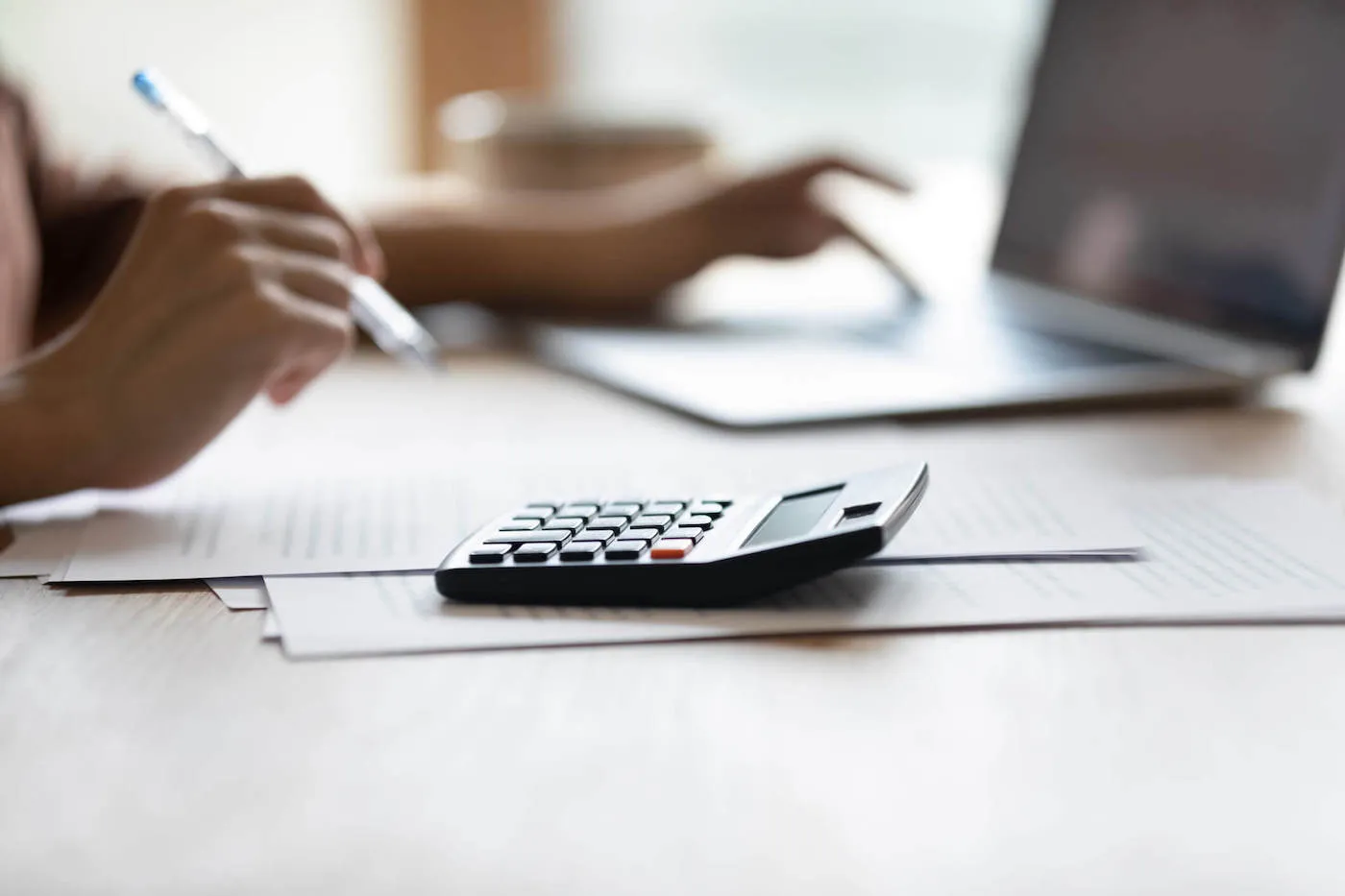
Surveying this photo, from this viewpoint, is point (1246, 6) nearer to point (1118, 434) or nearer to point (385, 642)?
point (1118, 434)

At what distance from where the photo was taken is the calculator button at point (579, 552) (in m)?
0.48

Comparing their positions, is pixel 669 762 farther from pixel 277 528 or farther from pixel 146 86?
pixel 146 86

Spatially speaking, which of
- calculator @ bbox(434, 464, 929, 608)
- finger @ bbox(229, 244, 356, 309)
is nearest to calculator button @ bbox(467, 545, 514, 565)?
calculator @ bbox(434, 464, 929, 608)

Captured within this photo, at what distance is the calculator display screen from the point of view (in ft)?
1.60

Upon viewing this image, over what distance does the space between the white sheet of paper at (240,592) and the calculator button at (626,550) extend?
0.37 ft

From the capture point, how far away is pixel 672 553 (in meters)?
0.48

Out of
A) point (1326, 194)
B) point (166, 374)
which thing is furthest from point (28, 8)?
point (1326, 194)

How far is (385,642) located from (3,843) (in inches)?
5.5

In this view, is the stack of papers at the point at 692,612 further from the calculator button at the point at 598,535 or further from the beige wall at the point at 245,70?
the beige wall at the point at 245,70

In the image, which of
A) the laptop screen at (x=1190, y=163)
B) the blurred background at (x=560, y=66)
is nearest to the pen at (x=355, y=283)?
the laptop screen at (x=1190, y=163)

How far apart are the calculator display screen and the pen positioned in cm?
27

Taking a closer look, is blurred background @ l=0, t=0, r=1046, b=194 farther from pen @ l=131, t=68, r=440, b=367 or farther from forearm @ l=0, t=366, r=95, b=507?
forearm @ l=0, t=366, r=95, b=507

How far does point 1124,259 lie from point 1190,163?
0.08 meters

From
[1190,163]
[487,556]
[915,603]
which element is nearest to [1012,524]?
[915,603]
